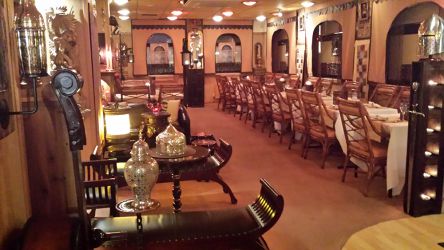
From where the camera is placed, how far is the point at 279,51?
43.3 feet

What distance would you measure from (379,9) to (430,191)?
14.8ft

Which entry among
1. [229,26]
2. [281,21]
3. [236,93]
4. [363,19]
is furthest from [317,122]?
[229,26]

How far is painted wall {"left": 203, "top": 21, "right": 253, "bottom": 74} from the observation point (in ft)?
42.3

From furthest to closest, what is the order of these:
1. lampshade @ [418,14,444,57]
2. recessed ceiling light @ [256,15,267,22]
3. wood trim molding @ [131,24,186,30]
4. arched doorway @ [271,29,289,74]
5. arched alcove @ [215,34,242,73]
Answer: arched alcove @ [215,34,242,73] → arched doorway @ [271,29,289,74] → wood trim molding @ [131,24,186,30] → recessed ceiling light @ [256,15,267,22] → lampshade @ [418,14,444,57]

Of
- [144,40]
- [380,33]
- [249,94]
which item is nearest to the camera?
[380,33]

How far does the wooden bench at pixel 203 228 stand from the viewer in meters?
2.13

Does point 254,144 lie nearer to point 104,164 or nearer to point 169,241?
point 104,164

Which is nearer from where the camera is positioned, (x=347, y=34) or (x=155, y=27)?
(x=347, y=34)

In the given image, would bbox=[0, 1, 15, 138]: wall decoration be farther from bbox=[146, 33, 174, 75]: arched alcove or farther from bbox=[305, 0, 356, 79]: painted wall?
bbox=[146, 33, 174, 75]: arched alcove

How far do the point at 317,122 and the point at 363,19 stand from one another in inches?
125

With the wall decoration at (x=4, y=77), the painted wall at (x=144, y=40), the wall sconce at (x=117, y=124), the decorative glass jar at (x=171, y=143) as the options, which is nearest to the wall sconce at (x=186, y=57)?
the painted wall at (x=144, y=40)

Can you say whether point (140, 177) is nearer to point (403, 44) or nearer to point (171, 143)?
point (171, 143)

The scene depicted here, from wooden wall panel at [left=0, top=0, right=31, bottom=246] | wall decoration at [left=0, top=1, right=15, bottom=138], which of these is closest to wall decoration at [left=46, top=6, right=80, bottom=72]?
wooden wall panel at [left=0, top=0, right=31, bottom=246]

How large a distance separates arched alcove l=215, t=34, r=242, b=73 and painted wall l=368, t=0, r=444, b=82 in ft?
20.9
